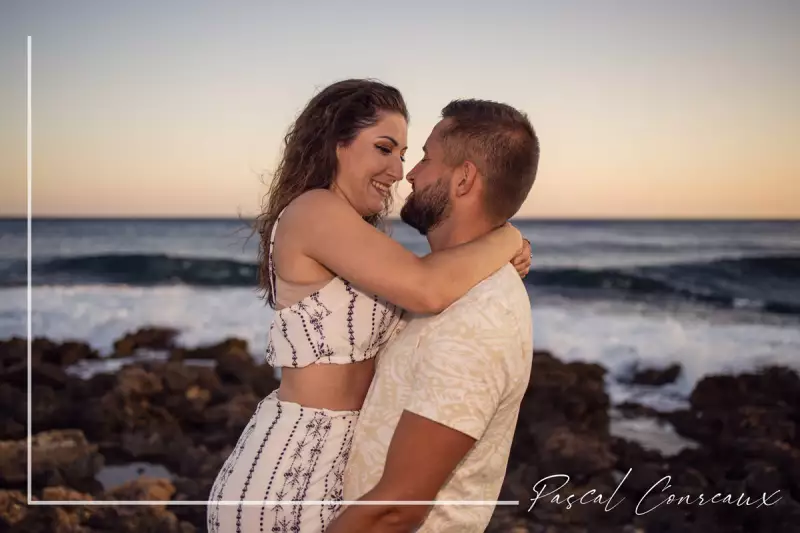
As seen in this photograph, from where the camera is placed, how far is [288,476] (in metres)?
1.89

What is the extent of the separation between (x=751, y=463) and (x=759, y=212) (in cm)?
426

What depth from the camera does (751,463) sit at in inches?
241

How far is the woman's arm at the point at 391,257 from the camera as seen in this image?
170 centimetres

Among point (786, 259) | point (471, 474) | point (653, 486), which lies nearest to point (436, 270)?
point (471, 474)

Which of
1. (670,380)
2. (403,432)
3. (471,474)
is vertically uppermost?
(403,432)

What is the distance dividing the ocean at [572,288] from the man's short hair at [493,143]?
6750mm

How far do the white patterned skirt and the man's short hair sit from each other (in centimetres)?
65

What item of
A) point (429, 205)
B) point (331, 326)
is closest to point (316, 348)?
point (331, 326)

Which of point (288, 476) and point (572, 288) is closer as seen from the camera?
point (288, 476)

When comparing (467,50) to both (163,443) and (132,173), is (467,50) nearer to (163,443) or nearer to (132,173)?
(163,443)

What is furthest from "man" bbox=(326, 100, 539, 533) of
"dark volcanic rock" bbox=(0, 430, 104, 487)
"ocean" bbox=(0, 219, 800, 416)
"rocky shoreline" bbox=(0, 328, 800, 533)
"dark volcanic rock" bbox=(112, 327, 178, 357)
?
"dark volcanic rock" bbox=(112, 327, 178, 357)

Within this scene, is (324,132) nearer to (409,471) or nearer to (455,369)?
(455,369)

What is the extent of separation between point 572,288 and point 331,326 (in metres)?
13.5
